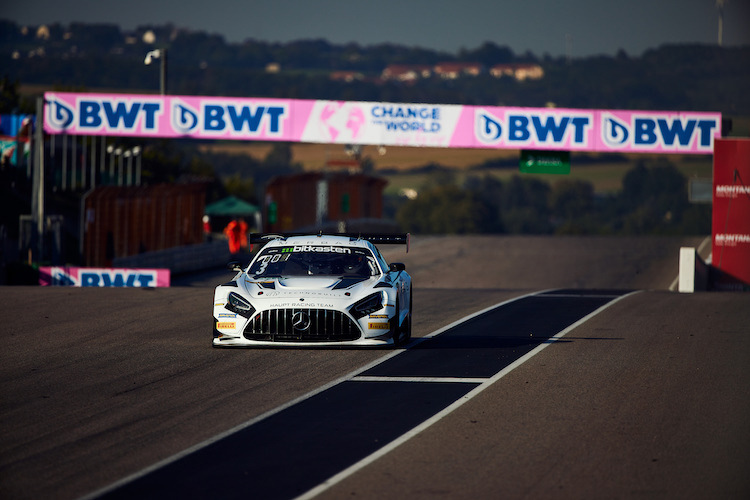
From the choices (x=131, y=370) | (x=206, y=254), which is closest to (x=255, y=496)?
(x=131, y=370)

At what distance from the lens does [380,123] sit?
31.8m

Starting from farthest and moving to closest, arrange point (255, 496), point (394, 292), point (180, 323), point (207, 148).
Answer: point (207, 148), point (180, 323), point (394, 292), point (255, 496)

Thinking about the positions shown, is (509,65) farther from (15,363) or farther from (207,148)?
(15,363)

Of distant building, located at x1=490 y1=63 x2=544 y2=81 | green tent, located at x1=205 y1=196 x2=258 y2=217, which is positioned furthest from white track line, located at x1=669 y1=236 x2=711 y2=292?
distant building, located at x1=490 y1=63 x2=544 y2=81

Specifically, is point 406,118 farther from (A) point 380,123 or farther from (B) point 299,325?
(B) point 299,325

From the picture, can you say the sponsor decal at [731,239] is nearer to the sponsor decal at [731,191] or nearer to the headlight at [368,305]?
the sponsor decal at [731,191]

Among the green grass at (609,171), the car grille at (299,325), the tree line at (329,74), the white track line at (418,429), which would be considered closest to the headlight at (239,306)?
the car grille at (299,325)

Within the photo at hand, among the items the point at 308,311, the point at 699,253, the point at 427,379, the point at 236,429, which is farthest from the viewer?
the point at 699,253

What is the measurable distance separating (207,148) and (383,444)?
170 meters

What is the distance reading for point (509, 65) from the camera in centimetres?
19888

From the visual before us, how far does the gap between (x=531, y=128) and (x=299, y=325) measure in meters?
20.2

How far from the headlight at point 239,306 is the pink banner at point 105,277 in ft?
49.4

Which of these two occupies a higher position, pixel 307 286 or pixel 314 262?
pixel 314 262

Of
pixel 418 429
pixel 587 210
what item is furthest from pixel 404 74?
pixel 418 429
